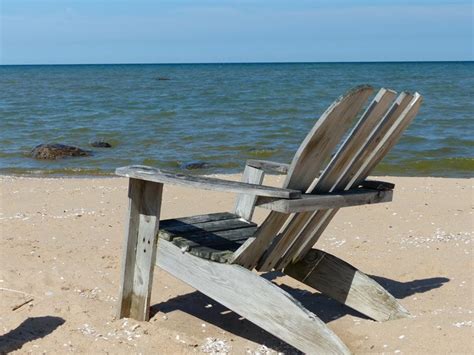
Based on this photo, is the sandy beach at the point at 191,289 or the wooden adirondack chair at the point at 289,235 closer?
the wooden adirondack chair at the point at 289,235

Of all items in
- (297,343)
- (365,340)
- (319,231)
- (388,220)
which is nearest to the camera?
(297,343)

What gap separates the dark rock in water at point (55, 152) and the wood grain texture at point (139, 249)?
1087cm

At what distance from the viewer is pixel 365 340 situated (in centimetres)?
404

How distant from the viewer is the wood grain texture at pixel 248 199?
16.3ft

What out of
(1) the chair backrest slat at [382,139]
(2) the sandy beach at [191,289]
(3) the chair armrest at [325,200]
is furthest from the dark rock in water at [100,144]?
(3) the chair armrest at [325,200]

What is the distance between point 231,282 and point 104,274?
5.66 ft

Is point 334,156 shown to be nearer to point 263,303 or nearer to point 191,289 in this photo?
point 263,303

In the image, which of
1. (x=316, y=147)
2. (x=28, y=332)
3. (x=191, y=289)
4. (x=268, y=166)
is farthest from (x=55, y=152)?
(x=316, y=147)

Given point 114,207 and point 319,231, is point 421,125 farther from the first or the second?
point 319,231

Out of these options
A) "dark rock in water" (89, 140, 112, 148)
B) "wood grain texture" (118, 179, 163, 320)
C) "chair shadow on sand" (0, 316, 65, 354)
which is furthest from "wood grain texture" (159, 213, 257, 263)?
"dark rock in water" (89, 140, 112, 148)

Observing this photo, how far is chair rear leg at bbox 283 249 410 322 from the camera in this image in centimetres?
437

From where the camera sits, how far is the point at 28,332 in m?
4.12

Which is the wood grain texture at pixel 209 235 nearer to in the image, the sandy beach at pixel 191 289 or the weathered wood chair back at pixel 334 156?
the weathered wood chair back at pixel 334 156

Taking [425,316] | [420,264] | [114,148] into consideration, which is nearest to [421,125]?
[114,148]
